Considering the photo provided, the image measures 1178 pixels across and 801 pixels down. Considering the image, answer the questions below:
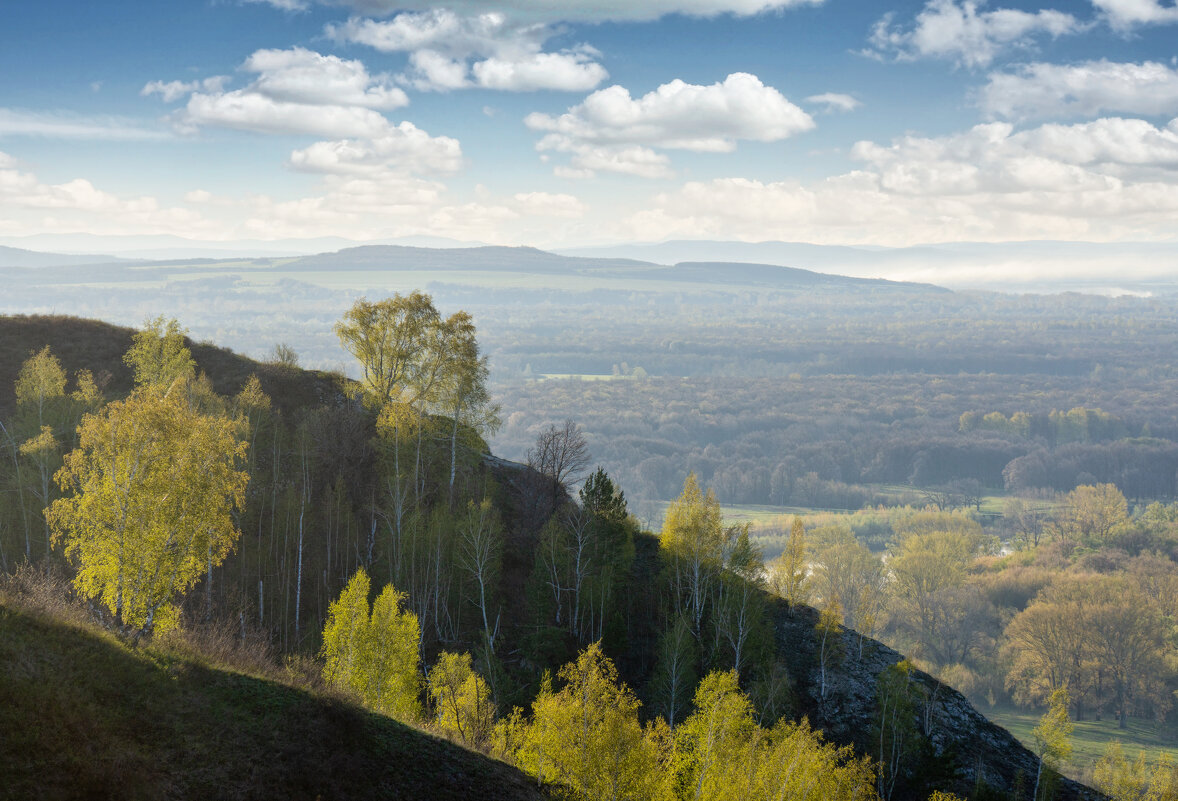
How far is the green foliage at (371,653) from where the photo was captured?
116ft

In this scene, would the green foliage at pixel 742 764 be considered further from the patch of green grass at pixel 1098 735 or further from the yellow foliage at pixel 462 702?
the patch of green grass at pixel 1098 735

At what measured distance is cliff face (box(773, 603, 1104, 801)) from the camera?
152 feet

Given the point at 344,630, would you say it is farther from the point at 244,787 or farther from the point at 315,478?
the point at 315,478

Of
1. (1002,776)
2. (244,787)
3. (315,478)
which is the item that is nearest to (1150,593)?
(1002,776)

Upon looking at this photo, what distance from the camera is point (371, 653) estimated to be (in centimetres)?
3603

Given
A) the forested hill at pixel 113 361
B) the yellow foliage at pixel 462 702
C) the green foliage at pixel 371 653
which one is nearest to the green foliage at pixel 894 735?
the yellow foliage at pixel 462 702

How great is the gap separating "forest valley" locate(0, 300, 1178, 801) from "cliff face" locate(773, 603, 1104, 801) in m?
0.22

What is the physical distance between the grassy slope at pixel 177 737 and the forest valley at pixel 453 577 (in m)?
2.48

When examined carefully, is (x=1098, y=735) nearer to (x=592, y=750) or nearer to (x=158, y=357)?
(x=592, y=750)

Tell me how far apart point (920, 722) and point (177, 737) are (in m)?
46.9

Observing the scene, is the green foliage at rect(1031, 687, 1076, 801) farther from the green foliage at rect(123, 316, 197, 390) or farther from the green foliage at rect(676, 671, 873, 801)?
the green foliage at rect(123, 316, 197, 390)

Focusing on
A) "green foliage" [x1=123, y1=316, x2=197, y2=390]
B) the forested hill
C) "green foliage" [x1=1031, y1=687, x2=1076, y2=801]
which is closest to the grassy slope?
"green foliage" [x1=123, y1=316, x2=197, y2=390]

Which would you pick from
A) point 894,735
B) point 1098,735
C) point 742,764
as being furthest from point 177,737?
point 1098,735

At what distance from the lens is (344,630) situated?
118ft
